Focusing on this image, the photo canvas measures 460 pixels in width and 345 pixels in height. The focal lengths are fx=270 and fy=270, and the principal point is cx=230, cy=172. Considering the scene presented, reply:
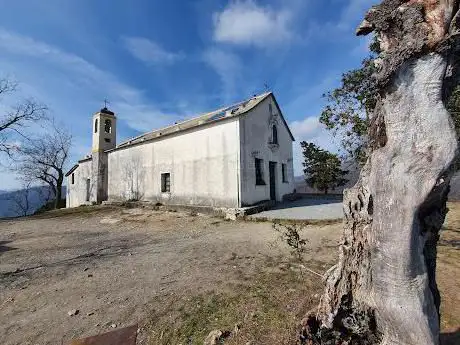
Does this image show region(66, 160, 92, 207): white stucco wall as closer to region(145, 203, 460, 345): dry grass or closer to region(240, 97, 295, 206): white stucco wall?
region(240, 97, 295, 206): white stucco wall

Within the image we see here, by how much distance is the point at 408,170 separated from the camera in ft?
7.01

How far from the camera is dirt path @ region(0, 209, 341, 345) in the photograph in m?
4.46

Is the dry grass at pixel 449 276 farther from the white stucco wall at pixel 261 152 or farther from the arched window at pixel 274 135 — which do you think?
the arched window at pixel 274 135

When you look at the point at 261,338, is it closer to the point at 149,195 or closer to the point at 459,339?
the point at 459,339

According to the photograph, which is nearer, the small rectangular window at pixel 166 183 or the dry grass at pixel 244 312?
the dry grass at pixel 244 312

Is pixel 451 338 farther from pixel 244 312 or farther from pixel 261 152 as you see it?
A: pixel 261 152

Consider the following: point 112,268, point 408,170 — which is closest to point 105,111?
point 112,268

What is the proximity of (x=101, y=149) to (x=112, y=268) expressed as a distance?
21882mm

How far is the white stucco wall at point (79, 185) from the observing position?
28.1 meters

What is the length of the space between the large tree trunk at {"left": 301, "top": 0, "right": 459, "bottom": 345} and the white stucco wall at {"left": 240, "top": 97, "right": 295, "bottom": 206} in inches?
514

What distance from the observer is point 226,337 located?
3.69 meters

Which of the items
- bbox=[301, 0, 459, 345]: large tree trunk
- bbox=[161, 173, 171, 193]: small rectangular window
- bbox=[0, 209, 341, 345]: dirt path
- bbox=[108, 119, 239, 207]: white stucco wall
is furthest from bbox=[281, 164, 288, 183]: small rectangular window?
bbox=[301, 0, 459, 345]: large tree trunk

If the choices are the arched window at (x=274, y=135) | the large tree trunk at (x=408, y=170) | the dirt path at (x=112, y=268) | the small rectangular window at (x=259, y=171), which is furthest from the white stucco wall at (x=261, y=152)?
the large tree trunk at (x=408, y=170)

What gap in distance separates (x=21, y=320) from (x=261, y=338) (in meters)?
3.99
